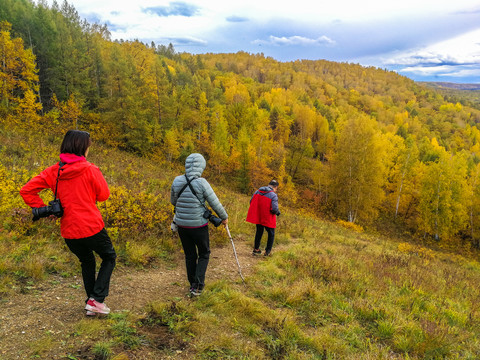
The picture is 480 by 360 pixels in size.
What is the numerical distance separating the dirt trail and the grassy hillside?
0.28ft

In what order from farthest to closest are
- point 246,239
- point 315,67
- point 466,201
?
point 315,67 → point 466,201 → point 246,239

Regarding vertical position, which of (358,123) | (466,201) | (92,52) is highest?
(92,52)

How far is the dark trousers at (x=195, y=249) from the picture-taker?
4.29 meters

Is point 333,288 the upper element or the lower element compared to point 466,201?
upper

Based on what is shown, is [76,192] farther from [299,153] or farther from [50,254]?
[299,153]

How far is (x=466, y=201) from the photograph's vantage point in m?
28.6

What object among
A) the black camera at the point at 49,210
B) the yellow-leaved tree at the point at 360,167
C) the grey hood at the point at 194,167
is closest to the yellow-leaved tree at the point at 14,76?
the grey hood at the point at 194,167

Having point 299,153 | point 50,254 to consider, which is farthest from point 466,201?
point 50,254

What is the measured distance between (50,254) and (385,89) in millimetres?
172367

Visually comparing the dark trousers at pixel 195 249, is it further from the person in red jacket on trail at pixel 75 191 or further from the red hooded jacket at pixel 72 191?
Answer: the red hooded jacket at pixel 72 191

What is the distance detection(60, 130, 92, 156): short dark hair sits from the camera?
3012 millimetres

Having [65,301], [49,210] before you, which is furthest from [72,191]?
[65,301]

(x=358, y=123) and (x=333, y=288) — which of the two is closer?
(x=333, y=288)

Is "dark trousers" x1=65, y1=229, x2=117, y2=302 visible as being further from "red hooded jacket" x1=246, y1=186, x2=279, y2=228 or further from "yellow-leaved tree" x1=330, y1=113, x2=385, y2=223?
"yellow-leaved tree" x1=330, y1=113, x2=385, y2=223
